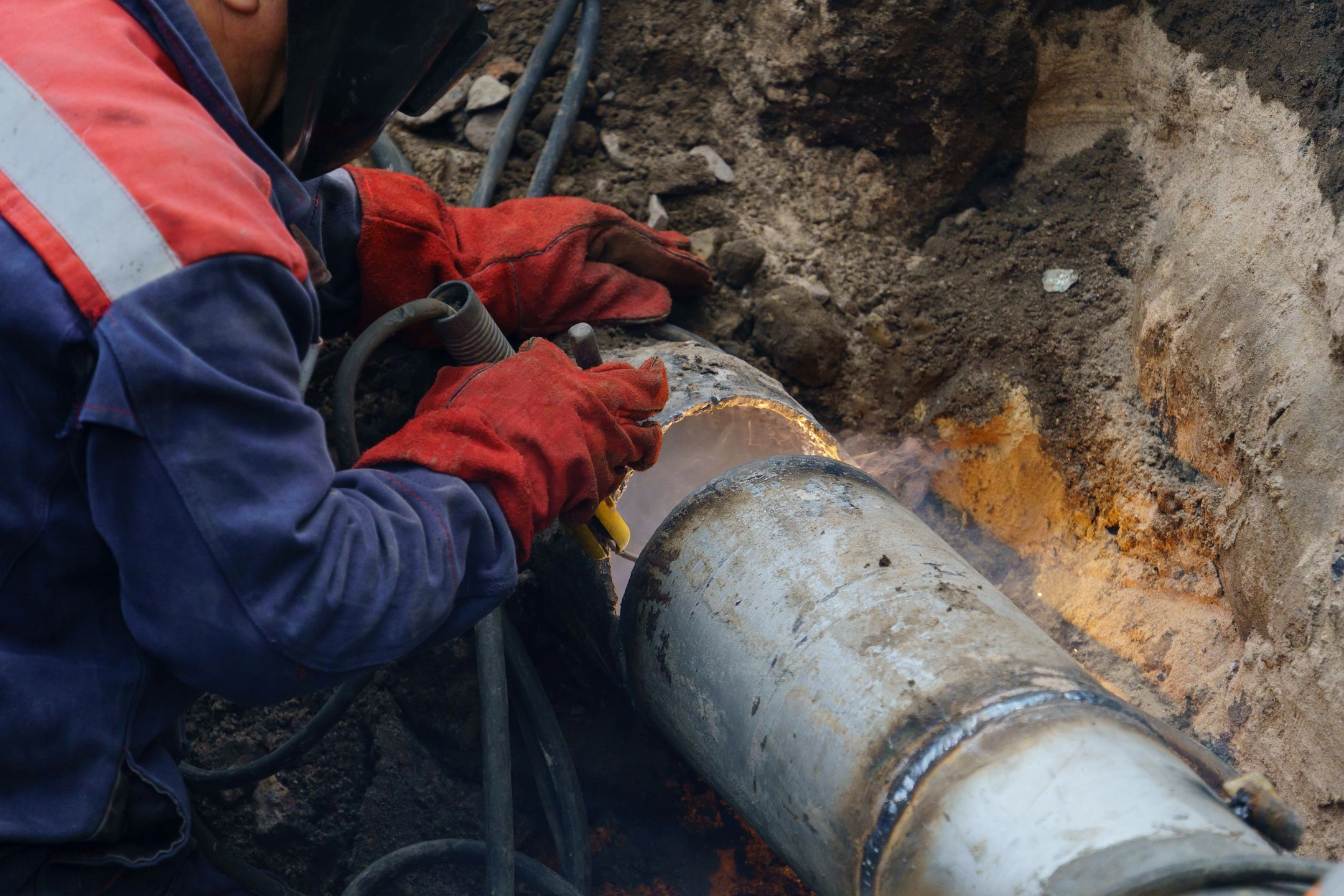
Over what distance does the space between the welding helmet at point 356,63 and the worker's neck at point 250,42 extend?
0.07ft

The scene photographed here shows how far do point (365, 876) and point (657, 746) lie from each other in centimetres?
77

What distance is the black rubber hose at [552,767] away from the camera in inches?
83.2

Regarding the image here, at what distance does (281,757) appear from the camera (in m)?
2.06

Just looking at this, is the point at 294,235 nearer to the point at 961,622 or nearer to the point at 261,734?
the point at 961,622

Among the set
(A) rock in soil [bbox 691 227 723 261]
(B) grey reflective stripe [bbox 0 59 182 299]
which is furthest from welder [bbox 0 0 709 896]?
(A) rock in soil [bbox 691 227 723 261]

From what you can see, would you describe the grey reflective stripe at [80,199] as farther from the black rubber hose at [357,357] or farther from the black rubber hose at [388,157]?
the black rubber hose at [388,157]

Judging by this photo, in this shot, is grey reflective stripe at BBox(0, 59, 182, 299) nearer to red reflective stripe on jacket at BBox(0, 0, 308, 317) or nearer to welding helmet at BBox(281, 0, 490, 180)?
red reflective stripe on jacket at BBox(0, 0, 308, 317)

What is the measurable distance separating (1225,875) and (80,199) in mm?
1359

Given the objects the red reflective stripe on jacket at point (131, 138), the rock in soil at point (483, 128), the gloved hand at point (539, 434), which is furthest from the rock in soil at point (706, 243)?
the red reflective stripe on jacket at point (131, 138)

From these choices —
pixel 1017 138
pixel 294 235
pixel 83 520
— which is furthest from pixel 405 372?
pixel 1017 138

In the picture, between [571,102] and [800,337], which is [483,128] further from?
[800,337]

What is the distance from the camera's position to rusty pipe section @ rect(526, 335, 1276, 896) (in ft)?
3.56

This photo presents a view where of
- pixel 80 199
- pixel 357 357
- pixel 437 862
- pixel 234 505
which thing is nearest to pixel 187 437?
pixel 234 505

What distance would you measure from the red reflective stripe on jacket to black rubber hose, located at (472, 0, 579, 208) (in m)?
1.56
